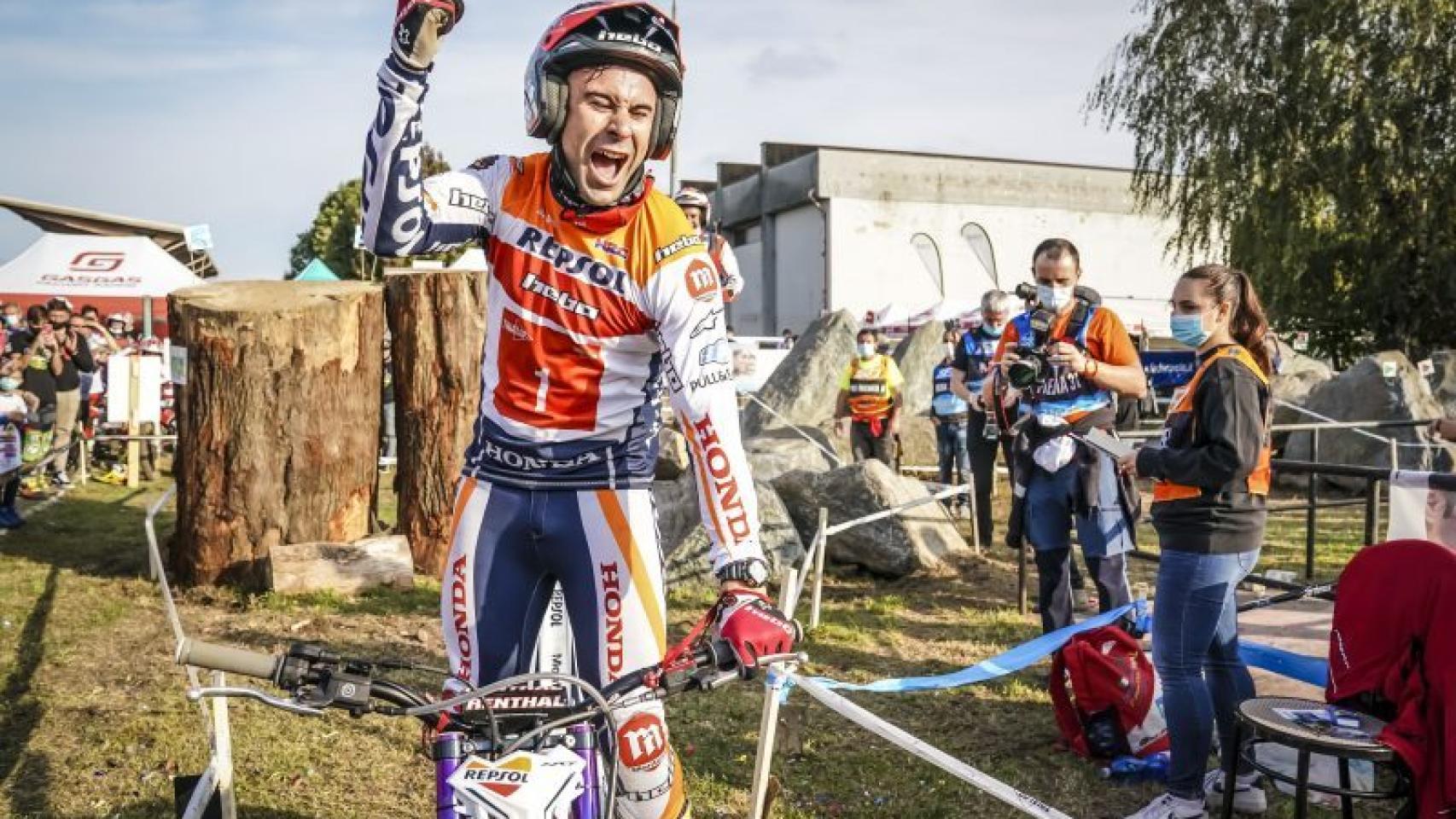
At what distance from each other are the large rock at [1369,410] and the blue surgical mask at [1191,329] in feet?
38.9

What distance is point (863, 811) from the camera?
16.9 feet

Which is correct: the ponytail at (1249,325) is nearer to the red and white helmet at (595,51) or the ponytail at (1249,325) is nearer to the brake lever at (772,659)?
the red and white helmet at (595,51)

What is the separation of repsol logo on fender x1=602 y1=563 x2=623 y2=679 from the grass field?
6.77 feet

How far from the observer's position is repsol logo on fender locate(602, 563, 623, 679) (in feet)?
10.8

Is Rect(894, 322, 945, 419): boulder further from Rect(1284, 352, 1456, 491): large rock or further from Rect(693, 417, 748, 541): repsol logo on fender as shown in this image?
Rect(693, 417, 748, 541): repsol logo on fender

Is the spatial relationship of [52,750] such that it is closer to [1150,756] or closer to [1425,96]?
[1150,756]

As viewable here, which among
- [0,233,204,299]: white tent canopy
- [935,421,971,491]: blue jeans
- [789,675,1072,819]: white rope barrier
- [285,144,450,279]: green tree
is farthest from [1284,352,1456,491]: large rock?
[285,144,450,279]: green tree

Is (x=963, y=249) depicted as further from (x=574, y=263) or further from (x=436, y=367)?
(x=574, y=263)

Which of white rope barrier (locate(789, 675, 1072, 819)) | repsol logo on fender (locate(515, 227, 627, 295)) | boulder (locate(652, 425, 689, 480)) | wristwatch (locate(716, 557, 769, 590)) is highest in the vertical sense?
repsol logo on fender (locate(515, 227, 627, 295))

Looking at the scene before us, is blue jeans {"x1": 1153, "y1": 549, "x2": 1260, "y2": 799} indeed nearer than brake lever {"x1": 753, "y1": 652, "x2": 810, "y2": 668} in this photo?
No

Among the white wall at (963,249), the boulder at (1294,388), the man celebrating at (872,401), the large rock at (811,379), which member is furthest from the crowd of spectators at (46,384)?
the white wall at (963,249)

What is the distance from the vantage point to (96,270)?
23.9 metres

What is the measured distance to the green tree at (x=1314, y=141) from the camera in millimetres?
21453

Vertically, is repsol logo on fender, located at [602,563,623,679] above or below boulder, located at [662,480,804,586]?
above
